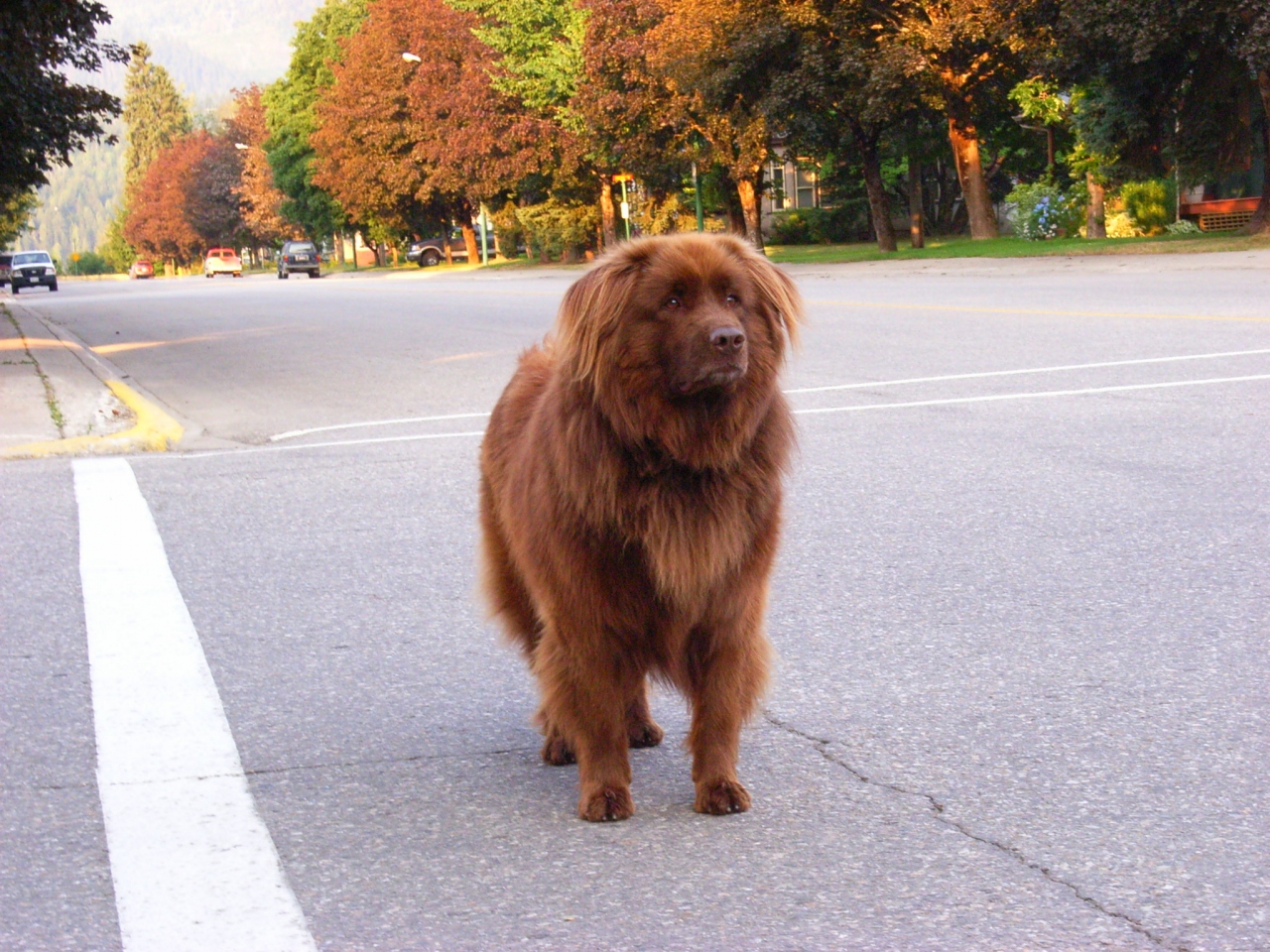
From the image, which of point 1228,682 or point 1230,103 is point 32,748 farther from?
point 1230,103

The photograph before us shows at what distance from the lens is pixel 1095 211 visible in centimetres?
3934

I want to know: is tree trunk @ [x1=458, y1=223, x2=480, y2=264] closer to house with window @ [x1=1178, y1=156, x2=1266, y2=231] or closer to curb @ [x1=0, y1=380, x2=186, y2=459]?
house with window @ [x1=1178, y1=156, x2=1266, y2=231]

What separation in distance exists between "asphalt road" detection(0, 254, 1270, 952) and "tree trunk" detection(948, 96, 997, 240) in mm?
31096

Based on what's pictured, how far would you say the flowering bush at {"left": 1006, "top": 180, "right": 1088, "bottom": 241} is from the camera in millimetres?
40344

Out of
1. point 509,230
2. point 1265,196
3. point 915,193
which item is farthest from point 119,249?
point 1265,196

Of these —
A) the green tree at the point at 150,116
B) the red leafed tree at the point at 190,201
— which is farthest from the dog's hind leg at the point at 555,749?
the green tree at the point at 150,116

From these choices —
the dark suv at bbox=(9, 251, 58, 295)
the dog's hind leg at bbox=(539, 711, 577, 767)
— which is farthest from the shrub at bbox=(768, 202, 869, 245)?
the dog's hind leg at bbox=(539, 711, 577, 767)

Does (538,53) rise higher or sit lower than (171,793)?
higher

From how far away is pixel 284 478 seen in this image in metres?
8.75

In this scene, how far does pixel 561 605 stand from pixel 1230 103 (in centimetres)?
3340

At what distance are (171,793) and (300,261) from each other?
76020mm

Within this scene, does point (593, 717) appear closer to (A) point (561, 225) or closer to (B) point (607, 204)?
(B) point (607, 204)

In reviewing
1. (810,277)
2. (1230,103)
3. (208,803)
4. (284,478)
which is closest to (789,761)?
(208,803)

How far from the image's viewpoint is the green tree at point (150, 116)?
176 meters
